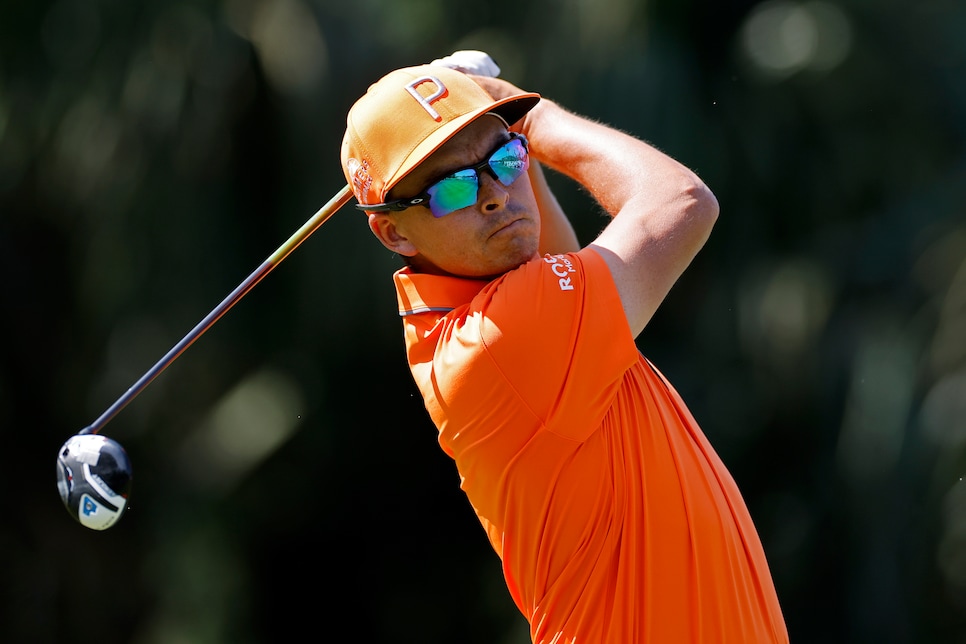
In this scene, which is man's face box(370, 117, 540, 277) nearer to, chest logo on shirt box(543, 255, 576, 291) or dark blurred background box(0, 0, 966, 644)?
chest logo on shirt box(543, 255, 576, 291)

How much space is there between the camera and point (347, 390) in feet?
20.7

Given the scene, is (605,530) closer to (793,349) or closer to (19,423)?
(793,349)

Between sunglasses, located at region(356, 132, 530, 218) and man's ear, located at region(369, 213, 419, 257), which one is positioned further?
man's ear, located at region(369, 213, 419, 257)

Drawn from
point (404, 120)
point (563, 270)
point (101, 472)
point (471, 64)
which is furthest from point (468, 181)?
point (101, 472)

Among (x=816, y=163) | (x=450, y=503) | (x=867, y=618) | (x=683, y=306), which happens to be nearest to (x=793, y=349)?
(x=683, y=306)

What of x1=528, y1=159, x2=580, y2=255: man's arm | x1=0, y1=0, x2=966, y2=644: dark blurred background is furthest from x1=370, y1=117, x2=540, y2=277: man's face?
x1=0, y1=0, x2=966, y2=644: dark blurred background

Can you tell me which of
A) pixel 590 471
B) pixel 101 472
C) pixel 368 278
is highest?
pixel 101 472

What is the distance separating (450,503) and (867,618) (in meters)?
2.19

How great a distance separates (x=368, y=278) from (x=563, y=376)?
4273mm

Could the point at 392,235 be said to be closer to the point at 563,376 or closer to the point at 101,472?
the point at 563,376

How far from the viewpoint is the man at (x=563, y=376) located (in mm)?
2131

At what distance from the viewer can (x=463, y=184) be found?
2.29 metres

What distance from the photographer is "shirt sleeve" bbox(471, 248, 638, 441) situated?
6.93 feet

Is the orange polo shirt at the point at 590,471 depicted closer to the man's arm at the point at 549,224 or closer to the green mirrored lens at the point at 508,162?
the green mirrored lens at the point at 508,162
